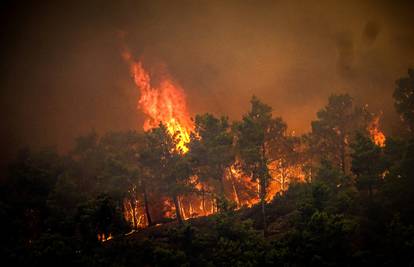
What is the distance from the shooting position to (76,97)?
194 metres

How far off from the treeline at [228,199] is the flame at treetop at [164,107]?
37.2 m

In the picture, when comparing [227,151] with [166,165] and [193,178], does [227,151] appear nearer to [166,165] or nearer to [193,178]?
[166,165]

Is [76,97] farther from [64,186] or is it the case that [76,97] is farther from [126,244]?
[126,244]

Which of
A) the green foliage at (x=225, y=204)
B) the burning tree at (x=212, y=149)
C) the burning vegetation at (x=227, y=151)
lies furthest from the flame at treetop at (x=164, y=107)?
the green foliage at (x=225, y=204)

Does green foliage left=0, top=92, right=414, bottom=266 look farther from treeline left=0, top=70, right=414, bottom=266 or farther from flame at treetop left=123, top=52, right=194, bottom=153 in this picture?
flame at treetop left=123, top=52, right=194, bottom=153

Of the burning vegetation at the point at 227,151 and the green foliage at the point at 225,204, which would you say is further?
the burning vegetation at the point at 227,151

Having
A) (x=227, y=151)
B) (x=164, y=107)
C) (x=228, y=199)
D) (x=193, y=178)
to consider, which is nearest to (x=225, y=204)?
(x=228, y=199)

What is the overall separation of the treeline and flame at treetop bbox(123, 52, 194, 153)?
122ft

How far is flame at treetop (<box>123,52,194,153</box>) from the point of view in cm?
10804

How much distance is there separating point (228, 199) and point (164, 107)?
9606 cm

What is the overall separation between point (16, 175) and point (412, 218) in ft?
160

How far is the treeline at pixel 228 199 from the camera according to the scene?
23859 mm

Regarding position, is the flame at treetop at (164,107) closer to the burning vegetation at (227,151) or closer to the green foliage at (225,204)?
the burning vegetation at (227,151)

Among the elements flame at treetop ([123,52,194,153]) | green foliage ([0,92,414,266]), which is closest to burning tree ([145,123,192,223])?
green foliage ([0,92,414,266])
